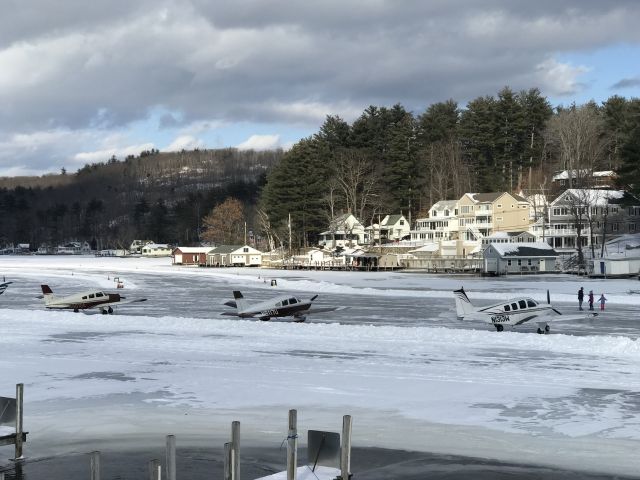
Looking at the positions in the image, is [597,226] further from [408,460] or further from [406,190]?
[408,460]

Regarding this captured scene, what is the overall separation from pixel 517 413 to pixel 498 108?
415ft

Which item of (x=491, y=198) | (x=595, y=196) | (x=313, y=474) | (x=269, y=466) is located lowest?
(x=269, y=466)

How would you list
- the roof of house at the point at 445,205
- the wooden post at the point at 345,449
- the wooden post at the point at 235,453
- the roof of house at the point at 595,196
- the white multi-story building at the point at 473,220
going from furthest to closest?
1. the roof of house at the point at 445,205
2. the white multi-story building at the point at 473,220
3. the roof of house at the point at 595,196
4. the wooden post at the point at 345,449
5. the wooden post at the point at 235,453

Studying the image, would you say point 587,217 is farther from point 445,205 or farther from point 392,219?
point 392,219

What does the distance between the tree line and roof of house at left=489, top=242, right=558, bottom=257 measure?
33492mm

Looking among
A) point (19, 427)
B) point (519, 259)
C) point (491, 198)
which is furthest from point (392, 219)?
point (19, 427)

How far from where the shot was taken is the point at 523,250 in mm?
92375

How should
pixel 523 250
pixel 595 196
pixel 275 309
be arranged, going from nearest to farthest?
pixel 275 309
pixel 523 250
pixel 595 196

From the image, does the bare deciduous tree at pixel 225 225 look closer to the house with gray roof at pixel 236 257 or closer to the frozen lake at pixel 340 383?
the house with gray roof at pixel 236 257

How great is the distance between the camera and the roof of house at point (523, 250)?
91750mm

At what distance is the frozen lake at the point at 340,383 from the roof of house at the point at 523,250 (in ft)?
182

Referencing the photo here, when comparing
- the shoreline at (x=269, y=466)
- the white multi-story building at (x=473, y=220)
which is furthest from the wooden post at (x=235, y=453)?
the white multi-story building at (x=473, y=220)

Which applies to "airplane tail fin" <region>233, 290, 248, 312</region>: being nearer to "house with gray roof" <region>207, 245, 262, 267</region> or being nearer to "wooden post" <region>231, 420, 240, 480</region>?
"wooden post" <region>231, 420, 240, 480</region>

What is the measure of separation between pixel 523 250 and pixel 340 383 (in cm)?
7613
